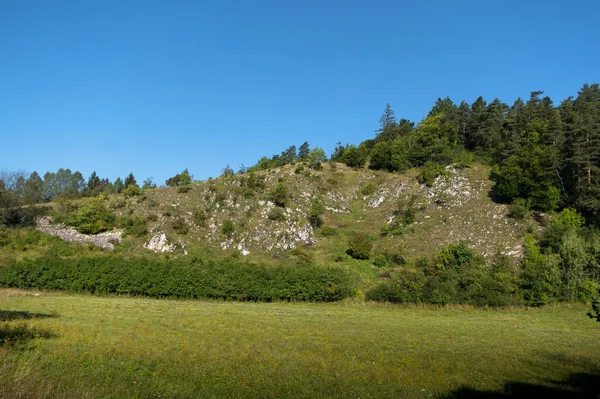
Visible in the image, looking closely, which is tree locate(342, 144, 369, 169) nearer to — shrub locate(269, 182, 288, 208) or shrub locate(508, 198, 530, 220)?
shrub locate(269, 182, 288, 208)

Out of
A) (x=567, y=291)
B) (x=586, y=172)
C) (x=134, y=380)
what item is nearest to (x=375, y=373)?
(x=134, y=380)

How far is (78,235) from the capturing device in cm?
6016

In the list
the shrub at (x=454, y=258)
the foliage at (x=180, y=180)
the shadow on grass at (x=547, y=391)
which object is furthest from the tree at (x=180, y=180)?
Result: the shadow on grass at (x=547, y=391)

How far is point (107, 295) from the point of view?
41438 mm

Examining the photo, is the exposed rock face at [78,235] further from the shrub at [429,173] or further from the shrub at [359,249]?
the shrub at [429,173]

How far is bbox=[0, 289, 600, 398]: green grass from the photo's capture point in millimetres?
11461

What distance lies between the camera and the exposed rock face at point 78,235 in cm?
5828

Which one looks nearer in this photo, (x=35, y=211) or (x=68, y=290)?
(x=68, y=290)

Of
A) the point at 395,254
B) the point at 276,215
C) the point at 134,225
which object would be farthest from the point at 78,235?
the point at 395,254

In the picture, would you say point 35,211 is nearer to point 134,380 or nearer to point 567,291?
point 134,380

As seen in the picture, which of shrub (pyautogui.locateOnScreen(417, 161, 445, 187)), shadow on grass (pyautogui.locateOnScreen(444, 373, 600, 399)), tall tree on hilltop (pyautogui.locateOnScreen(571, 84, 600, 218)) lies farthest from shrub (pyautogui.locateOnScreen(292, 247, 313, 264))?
shadow on grass (pyautogui.locateOnScreen(444, 373, 600, 399))

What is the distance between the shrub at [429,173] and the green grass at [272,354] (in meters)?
45.0

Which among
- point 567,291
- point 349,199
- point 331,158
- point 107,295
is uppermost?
point 331,158

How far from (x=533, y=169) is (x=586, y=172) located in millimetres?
6587
